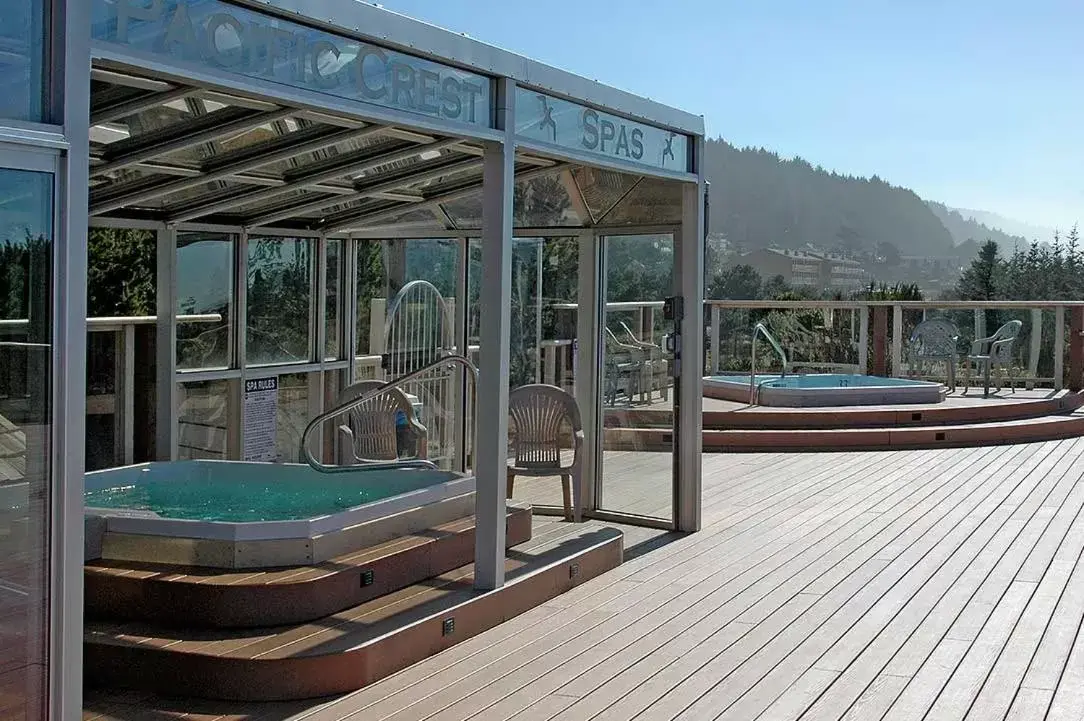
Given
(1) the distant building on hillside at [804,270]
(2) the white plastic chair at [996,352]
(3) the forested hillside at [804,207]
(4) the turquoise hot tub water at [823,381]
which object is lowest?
(4) the turquoise hot tub water at [823,381]

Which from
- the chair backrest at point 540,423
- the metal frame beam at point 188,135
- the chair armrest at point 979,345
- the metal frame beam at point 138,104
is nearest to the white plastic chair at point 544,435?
the chair backrest at point 540,423

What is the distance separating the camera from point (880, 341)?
14445 millimetres

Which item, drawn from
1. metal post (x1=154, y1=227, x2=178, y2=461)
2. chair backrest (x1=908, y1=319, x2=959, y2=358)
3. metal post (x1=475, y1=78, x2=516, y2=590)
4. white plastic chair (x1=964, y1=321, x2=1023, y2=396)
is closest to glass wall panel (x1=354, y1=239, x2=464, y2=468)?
metal post (x1=154, y1=227, x2=178, y2=461)

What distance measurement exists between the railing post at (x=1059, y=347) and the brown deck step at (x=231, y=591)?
1096 centimetres

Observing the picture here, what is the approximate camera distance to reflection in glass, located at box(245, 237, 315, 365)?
8.35 m

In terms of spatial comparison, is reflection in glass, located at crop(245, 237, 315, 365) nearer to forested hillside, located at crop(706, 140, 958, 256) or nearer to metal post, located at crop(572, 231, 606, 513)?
metal post, located at crop(572, 231, 606, 513)

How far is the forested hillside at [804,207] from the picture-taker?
62.8m

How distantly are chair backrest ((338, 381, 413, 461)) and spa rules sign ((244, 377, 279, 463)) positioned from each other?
533 mm

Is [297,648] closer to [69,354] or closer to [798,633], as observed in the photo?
[69,354]

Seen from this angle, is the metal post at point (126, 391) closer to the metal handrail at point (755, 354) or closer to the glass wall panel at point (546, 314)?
the glass wall panel at point (546, 314)

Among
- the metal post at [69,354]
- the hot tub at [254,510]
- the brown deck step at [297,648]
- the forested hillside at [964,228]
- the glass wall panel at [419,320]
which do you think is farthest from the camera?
the forested hillside at [964,228]

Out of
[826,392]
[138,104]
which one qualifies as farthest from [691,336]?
[826,392]

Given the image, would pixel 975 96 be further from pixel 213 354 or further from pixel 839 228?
pixel 213 354

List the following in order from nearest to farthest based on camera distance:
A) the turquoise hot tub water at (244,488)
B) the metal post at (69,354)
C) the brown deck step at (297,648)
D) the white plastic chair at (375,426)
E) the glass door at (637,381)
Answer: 1. the metal post at (69,354)
2. the brown deck step at (297,648)
3. the turquoise hot tub water at (244,488)
4. the glass door at (637,381)
5. the white plastic chair at (375,426)
